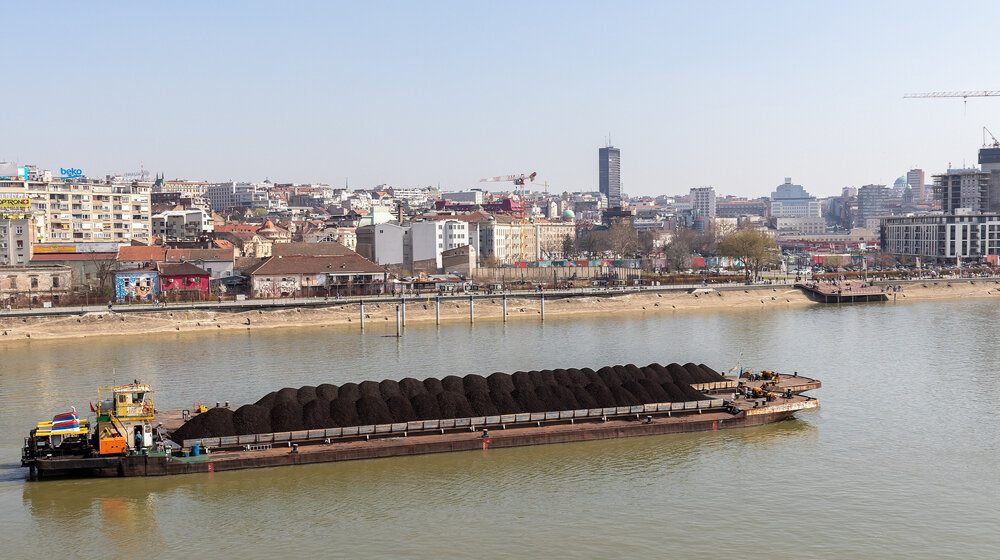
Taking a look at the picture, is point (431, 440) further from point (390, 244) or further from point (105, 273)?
point (390, 244)

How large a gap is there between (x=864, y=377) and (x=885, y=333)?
20.3 meters

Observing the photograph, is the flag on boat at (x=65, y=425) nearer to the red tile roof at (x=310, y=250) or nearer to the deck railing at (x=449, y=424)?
the deck railing at (x=449, y=424)

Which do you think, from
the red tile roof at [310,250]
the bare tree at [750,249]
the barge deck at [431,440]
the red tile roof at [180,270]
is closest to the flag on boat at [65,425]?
the barge deck at [431,440]

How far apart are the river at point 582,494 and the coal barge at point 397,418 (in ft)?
1.84

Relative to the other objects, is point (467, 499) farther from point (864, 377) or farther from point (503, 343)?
point (503, 343)

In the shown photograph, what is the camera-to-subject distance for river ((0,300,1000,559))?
22.8 meters

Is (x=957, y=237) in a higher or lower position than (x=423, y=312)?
higher

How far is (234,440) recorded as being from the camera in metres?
28.9

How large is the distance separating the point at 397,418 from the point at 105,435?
9268 millimetres

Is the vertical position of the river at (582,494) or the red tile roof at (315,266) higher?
the red tile roof at (315,266)

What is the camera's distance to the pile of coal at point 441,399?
29688 millimetres

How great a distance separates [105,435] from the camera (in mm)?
27797

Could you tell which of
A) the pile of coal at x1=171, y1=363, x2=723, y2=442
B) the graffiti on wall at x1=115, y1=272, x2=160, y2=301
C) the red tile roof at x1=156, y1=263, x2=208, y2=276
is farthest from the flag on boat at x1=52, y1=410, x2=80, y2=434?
the red tile roof at x1=156, y1=263, x2=208, y2=276

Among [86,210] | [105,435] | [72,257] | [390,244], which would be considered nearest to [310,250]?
[72,257]
